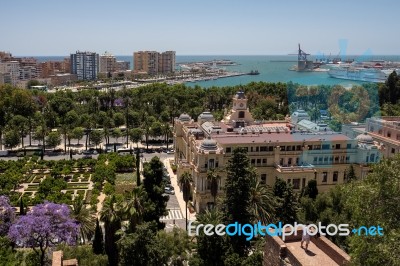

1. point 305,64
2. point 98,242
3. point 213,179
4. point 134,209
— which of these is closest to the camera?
point 134,209


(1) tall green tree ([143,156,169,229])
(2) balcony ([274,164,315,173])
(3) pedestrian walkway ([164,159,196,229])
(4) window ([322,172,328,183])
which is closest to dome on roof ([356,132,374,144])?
(4) window ([322,172,328,183])

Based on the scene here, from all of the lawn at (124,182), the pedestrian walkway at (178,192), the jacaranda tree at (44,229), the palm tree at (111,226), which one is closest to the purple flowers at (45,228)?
the jacaranda tree at (44,229)

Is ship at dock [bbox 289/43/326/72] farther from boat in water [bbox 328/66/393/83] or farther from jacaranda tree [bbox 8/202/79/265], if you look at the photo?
jacaranda tree [bbox 8/202/79/265]

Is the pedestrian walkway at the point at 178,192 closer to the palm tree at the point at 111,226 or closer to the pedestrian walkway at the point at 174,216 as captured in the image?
the pedestrian walkway at the point at 174,216

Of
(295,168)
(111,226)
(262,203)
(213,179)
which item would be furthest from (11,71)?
(262,203)

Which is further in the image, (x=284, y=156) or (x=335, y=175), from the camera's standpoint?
(x=335, y=175)

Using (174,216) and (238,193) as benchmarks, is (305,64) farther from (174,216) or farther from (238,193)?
(238,193)

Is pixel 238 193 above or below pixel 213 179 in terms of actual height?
above
